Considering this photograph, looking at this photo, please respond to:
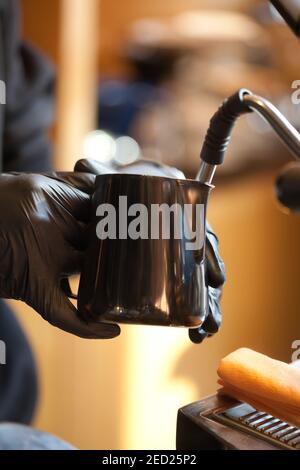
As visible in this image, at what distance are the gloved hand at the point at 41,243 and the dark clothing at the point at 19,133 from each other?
1.58 feet

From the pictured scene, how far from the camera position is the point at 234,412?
1.13 ft

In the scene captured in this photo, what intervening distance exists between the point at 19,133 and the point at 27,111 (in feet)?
0.13

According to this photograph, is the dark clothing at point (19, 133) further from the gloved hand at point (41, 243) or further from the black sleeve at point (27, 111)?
the gloved hand at point (41, 243)

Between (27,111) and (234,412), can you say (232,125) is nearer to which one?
(234,412)

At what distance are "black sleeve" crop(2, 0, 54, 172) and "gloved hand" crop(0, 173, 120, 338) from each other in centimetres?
60

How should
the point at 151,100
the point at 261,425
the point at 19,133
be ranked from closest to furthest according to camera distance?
the point at 261,425
the point at 19,133
the point at 151,100

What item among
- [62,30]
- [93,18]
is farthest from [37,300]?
[93,18]

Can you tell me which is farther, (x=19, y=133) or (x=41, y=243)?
A: (x=19, y=133)

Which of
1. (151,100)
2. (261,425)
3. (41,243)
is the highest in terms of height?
(151,100)

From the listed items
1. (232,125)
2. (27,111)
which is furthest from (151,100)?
(232,125)

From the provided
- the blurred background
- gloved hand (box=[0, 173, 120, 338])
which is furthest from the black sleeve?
gloved hand (box=[0, 173, 120, 338])

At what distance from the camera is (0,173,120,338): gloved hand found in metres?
0.36
